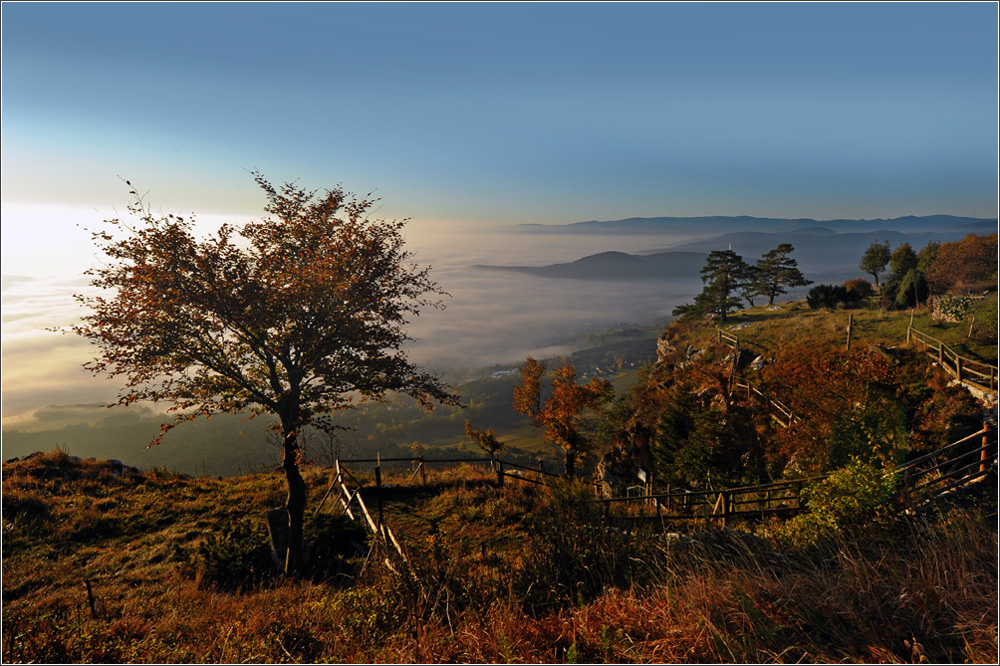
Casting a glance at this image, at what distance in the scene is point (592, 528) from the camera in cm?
654

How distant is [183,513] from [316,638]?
12499 mm

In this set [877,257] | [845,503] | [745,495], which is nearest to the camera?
[845,503]

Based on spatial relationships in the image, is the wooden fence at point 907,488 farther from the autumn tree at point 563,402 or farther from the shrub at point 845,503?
the autumn tree at point 563,402

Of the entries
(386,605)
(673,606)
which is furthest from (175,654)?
(673,606)

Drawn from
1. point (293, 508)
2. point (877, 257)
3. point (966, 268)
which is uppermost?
point (877, 257)

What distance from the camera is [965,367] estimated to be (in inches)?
757

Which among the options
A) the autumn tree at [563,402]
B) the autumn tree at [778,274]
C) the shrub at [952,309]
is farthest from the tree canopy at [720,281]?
the shrub at [952,309]

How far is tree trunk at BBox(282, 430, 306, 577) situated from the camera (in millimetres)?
10633

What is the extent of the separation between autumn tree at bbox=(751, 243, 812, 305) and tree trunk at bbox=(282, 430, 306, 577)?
72796 millimetres

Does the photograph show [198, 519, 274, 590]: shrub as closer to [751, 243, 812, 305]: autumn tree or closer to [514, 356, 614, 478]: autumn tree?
A: [514, 356, 614, 478]: autumn tree

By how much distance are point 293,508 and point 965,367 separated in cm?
2630

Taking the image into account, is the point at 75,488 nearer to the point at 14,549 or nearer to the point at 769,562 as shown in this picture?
the point at 14,549

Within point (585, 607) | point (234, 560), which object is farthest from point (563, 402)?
point (585, 607)

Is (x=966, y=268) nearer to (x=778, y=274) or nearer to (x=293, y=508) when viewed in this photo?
(x=778, y=274)
